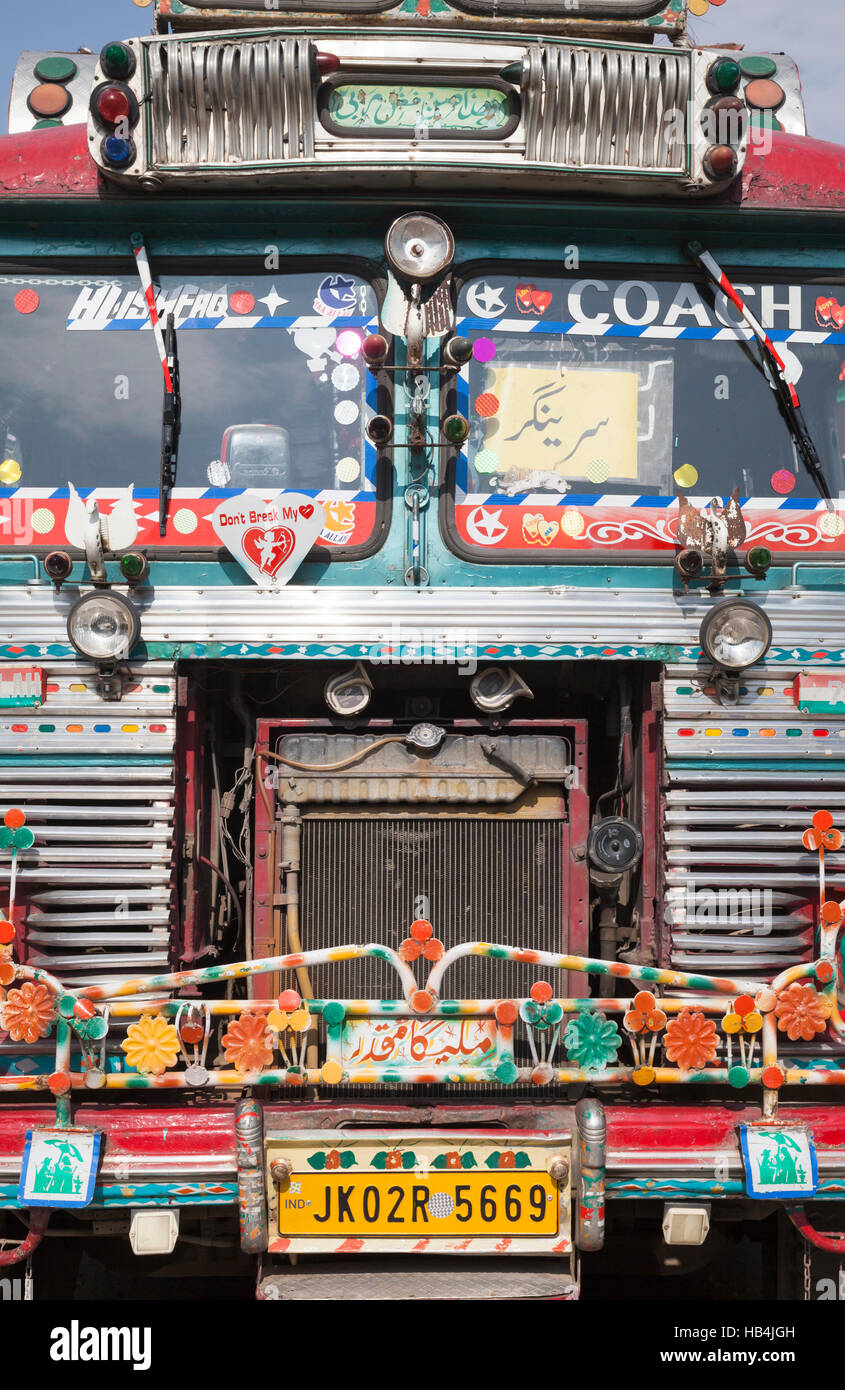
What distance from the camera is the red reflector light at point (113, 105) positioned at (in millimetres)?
3830

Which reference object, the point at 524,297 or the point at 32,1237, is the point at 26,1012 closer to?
the point at 32,1237

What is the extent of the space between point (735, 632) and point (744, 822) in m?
0.63

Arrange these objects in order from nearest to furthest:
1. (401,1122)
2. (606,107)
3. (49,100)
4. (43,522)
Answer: (401,1122) < (606,107) < (43,522) < (49,100)

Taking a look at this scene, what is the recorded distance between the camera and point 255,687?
4.30 m

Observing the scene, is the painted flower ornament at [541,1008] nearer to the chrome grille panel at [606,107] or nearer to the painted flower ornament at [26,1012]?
the painted flower ornament at [26,1012]

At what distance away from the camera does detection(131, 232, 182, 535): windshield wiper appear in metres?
4.02

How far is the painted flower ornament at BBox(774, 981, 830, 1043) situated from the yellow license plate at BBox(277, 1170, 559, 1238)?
87cm

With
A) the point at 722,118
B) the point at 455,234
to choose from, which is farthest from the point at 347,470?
the point at 722,118

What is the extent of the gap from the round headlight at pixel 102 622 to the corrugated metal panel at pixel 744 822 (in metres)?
1.80

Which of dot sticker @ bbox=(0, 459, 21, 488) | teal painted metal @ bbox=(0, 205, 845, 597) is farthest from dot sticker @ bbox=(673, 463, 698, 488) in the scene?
dot sticker @ bbox=(0, 459, 21, 488)

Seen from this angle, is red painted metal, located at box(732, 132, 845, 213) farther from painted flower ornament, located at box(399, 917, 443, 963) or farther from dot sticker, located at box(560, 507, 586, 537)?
painted flower ornament, located at box(399, 917, 443, 963)

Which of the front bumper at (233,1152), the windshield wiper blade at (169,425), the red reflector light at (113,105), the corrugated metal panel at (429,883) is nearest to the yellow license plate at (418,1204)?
the front bumper at (233,1152)

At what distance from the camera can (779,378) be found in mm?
4145

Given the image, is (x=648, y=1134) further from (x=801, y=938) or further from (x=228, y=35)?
(x=228, y=35)
